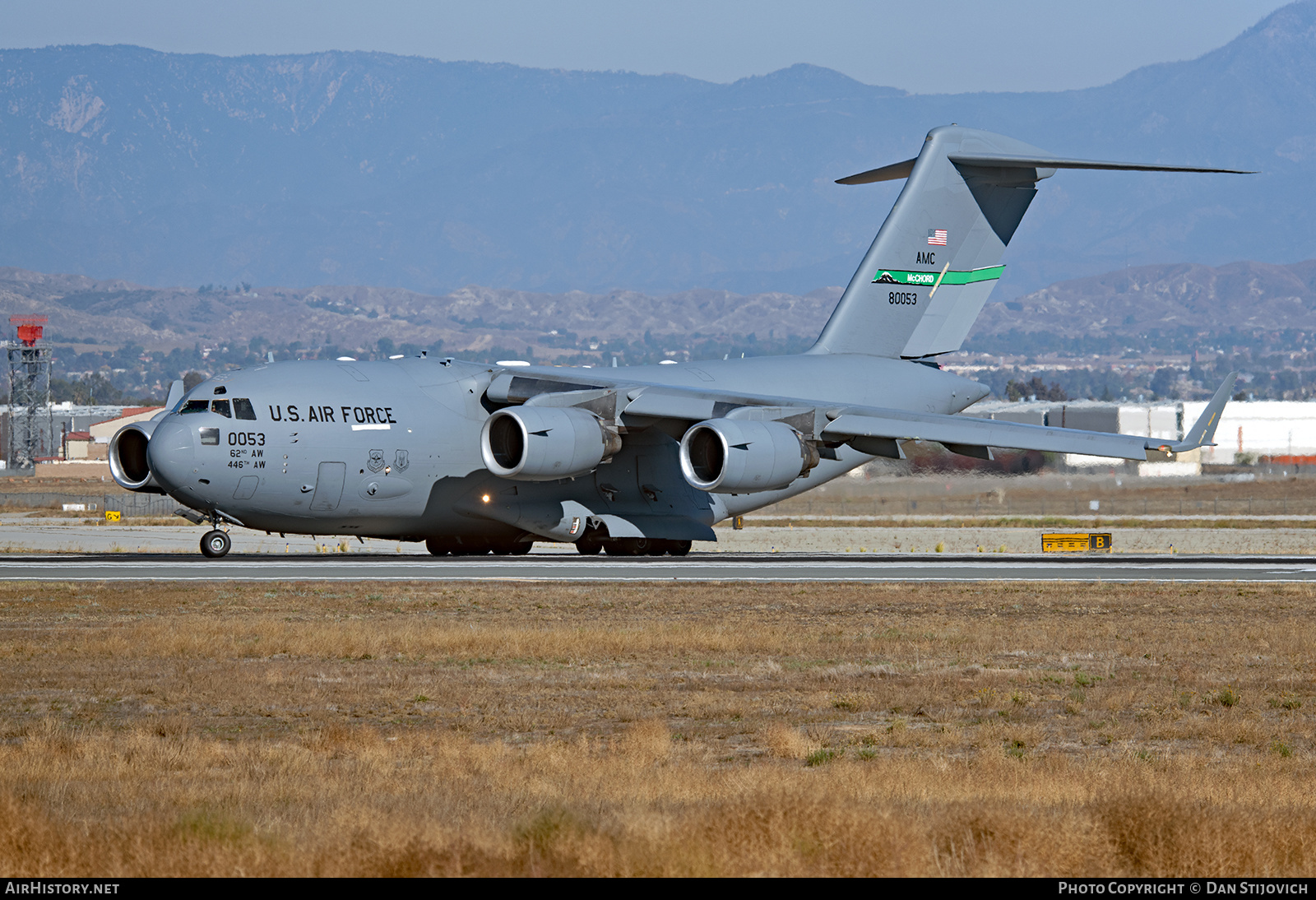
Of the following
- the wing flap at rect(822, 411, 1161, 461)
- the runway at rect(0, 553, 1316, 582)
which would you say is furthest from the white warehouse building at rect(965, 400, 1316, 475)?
the wing flap at rect(822, 411, 1161, 461)

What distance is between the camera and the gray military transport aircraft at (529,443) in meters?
24.9

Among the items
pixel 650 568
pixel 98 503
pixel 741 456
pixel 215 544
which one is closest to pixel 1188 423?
pixel 98 503

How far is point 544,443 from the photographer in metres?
25.2

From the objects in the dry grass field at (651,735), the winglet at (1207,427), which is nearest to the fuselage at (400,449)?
the dry grass field at (651,735)

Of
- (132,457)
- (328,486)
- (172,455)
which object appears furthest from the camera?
(132,457)

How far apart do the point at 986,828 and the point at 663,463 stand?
21.7 meters

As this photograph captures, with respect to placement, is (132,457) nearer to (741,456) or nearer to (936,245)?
(741,456)

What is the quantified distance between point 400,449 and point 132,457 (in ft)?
15.1

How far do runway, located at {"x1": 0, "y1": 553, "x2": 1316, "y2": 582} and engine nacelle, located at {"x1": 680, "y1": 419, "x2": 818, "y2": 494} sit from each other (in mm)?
1547

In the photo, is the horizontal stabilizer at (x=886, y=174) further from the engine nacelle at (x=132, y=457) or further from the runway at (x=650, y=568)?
the engine nacelle at (x=132, y=457)

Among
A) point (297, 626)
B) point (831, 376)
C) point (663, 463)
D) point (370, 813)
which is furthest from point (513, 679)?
point (831, 376)

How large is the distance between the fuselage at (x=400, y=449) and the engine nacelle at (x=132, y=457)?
0.79 metres

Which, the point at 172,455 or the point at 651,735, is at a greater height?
the point at 172,455
